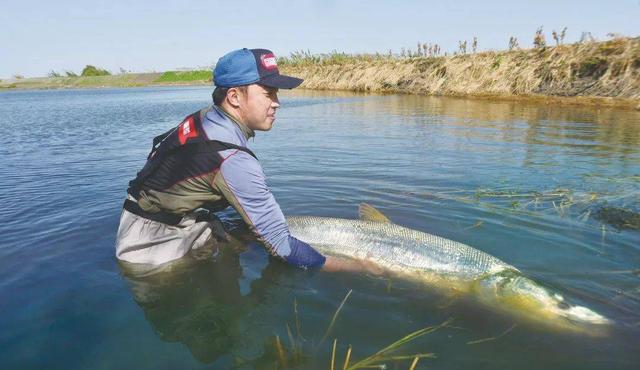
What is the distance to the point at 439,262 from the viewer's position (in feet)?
12.5

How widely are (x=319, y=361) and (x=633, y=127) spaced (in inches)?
526

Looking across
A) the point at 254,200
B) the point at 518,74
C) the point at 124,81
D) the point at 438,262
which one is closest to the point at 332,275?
the point at 438,262

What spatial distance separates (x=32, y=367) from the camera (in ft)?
9.41

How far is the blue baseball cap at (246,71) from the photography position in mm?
3543

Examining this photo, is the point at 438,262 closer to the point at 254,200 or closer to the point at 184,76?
the point at 254,200

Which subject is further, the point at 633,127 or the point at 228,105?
the point at 633,127

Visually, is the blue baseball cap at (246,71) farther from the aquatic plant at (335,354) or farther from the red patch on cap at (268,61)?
the aquatic plant at (335,354)

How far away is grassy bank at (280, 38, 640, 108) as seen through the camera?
58.2 feet

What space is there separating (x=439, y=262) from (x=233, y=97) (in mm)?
2262

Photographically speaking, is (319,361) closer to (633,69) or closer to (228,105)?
(228,105)

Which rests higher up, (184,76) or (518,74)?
(184,76)

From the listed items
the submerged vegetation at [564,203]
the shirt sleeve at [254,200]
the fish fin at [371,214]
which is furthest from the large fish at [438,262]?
the submerged vegetation at [564,203]

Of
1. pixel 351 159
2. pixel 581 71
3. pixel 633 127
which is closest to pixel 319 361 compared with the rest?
pixel 351 159

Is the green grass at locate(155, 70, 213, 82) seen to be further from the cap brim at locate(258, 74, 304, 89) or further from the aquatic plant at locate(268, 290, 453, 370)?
the aquatic plant at locate(268, 290, 453, 370)
